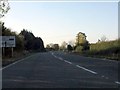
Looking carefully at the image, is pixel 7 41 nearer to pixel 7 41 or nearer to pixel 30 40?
pixel 7 41

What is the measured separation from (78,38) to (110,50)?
110 meters

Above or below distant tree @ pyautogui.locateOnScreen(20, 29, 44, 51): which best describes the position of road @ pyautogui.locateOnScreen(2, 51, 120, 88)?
below

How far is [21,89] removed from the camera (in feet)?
49.3

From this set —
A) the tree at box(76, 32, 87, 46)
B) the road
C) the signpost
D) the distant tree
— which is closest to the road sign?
the signpost

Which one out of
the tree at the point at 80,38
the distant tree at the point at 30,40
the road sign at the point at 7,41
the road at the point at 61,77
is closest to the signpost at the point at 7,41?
the road sign at the point at 7,41

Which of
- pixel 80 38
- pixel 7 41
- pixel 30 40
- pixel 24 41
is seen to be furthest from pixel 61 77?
pixel 80 38

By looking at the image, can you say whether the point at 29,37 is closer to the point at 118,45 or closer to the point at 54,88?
the point at 118,45

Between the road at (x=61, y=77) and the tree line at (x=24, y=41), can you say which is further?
the tree line at (x=24, y=41)

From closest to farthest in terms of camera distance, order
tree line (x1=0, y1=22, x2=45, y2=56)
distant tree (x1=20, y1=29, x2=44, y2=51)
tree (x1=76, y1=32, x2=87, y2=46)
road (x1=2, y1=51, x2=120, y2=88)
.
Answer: road (x1=2, y1=51, x2=120, y2=88) → tree line (x1=0, y1=22, x2=45, y2=56) → distant tree (x1=20, y1=29, x2=44, y2=51) → tree (x1=76, y1=32, x2=87, y2=46)

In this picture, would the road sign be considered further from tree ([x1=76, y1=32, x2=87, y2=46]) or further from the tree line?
tree ([x1=76, y1=32, x2=87, y2=46])

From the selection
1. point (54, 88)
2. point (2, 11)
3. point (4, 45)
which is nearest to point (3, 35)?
point (4, 45)

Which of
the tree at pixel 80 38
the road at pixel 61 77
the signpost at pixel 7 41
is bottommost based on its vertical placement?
the road at pixel 61 77

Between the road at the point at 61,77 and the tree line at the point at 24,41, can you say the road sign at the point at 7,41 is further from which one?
the road at the point at 61,77

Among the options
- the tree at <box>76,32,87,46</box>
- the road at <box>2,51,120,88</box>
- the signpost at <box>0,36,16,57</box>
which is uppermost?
the tree at <box>76,32,87,46</box>
